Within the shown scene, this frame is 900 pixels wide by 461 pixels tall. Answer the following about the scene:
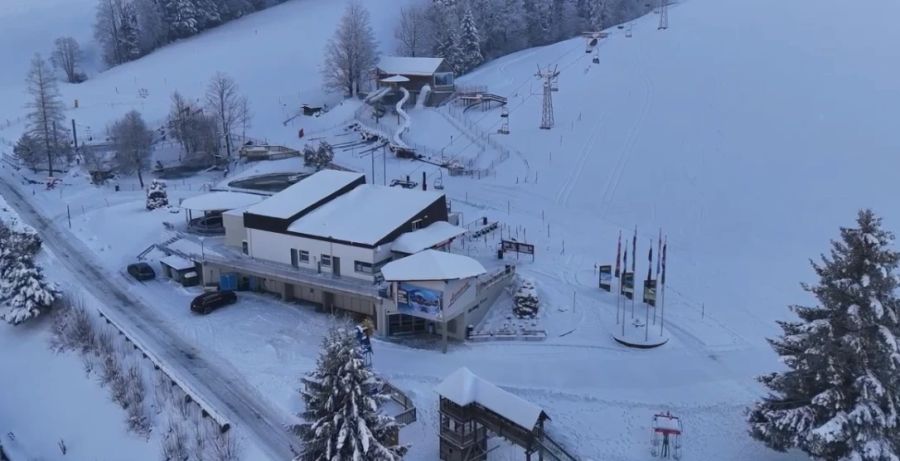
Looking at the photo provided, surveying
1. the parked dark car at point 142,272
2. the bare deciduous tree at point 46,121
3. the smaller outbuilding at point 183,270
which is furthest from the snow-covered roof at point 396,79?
the parked dark car at point 142,272

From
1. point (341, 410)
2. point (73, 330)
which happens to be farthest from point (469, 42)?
point (341, 410)

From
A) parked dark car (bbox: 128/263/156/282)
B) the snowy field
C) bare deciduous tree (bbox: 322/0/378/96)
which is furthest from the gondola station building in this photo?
bare deciduous tree (bbox: 322/0/378/96)

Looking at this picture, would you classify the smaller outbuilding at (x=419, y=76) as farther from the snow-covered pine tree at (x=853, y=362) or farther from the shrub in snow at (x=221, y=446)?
the snow-covered pine tree at (x=853, y=362)

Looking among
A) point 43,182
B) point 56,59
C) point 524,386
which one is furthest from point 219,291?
point 56,59

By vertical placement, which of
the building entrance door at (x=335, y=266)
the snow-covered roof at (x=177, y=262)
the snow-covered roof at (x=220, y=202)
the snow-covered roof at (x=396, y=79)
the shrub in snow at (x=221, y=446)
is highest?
the snow-covered roof at (x=396, y=79)

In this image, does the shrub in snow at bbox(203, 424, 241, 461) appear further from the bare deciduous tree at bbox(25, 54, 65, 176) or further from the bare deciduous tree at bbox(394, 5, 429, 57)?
the bare deciduous tree at bbox(394, 5, 429, 57)

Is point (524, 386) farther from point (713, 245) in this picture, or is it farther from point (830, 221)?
point (830, 221)
